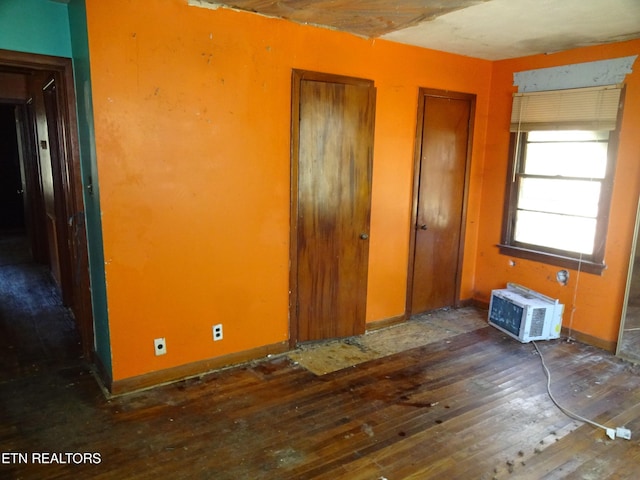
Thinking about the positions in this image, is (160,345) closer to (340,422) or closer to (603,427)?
(340,422)

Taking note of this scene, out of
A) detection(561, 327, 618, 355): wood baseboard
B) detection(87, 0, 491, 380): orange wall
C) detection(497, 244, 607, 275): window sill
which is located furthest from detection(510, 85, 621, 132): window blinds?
detection(561, 327, 618, 355): wood baseboard

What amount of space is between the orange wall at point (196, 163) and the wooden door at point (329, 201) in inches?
4.2

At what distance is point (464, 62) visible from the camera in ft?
13.5

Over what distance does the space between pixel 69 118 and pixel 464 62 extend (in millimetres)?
3356

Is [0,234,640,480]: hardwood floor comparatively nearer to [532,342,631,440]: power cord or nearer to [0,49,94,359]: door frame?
[532,342,631,440]: power cord

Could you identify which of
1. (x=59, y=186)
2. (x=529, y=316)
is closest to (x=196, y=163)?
(x=59, y=186)

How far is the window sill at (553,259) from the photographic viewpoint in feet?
12.1

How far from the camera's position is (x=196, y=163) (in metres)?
2.84

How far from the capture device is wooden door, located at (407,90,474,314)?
4012 mm

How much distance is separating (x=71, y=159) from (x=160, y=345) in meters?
1.36

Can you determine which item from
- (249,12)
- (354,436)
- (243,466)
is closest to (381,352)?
(354,436)

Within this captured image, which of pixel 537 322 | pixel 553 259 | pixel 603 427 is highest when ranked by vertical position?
pixel 553 259

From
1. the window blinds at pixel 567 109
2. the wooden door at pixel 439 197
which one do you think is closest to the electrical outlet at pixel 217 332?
the wooden door at pixel 439 197

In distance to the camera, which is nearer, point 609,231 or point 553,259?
point 609,231
